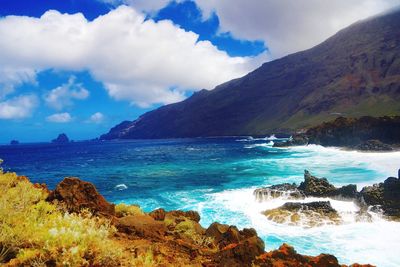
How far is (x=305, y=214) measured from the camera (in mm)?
22516

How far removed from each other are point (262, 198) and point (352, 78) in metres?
181

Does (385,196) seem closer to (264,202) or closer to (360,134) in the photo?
(264,202)

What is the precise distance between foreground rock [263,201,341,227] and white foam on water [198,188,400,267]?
49 centimetres

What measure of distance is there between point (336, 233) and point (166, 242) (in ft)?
47.1

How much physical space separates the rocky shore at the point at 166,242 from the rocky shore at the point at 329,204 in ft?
38.2

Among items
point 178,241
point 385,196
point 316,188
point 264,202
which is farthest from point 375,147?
point 178,241

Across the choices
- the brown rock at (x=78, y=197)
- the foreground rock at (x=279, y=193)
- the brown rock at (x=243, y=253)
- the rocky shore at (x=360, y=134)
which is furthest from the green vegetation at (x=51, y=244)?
the rocky shore at (x=360, y=134)

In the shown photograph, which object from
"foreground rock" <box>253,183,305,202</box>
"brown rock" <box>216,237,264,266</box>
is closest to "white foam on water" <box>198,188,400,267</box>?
"foreground rock" <box>253,183,305,202</box>

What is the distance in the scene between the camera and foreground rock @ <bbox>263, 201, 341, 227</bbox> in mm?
21516

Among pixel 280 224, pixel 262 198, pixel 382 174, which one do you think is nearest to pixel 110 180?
pixel 262 198

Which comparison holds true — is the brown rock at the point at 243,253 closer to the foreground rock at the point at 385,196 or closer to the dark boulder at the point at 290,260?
the dark boulder at the point at 290,260

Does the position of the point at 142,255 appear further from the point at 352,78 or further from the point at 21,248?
the point at 352,78

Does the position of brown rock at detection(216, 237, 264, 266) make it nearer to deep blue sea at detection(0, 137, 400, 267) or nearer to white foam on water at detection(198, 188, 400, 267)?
white foam on water at detection(198, 188, 400, 267)

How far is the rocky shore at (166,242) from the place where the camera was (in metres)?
6.95
